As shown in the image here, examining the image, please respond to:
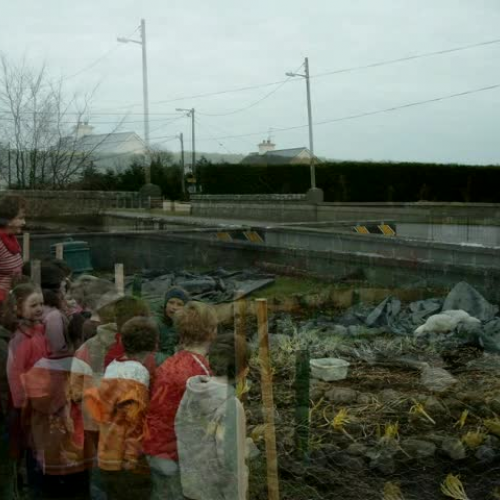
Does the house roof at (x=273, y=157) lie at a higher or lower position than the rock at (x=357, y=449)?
higher

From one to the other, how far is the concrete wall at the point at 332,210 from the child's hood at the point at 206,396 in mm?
21363

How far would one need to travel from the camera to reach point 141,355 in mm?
3547

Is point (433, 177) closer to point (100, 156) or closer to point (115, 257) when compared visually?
point (100, 156)

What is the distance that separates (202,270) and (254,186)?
102 feet

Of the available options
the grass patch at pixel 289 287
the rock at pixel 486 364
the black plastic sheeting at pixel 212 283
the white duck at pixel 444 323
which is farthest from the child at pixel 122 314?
the grass patch at pixel 289 287

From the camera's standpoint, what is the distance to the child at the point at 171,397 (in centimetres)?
334

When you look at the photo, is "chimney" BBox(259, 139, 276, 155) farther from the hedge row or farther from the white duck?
the white duck

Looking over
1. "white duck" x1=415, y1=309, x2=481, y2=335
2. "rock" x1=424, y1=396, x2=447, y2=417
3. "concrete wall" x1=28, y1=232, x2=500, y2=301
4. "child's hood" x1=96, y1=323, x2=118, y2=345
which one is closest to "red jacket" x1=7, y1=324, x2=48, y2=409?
"child's hood" x1=96, y1=323, x2=118, y2=345

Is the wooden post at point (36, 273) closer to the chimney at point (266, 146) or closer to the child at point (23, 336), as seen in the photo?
the child at point (23, 336)

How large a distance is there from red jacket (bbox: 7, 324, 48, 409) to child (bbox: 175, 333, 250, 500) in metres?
1.05

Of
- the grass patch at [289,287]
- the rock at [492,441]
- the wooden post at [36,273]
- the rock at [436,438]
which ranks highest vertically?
the wooden post at [36,273]

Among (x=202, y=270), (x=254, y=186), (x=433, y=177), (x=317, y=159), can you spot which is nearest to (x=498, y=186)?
(x=433, y=177)

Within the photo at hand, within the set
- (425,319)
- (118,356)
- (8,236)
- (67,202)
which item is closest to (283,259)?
(425,319)

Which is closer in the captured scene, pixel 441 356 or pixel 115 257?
pixel 441 356
